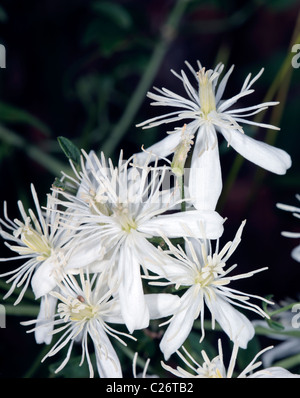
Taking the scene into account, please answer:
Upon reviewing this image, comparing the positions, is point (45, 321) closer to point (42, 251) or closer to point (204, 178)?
point (42, 251)

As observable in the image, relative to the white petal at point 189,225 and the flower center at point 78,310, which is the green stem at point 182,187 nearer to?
the white petal at point 189,225

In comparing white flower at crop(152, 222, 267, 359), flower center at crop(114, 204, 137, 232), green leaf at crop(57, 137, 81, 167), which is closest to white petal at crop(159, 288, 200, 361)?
white flower at crop(152, 222, 267, 359)

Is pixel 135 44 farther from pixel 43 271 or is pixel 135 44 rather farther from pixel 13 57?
pixel 43 271

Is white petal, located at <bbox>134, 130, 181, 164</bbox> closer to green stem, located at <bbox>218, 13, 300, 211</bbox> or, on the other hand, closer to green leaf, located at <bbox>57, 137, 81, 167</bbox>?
green leaf, located at <bbox>57, 137, 81, 167</bbox>

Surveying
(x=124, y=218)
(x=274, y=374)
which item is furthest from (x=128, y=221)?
(x=274, y=374)

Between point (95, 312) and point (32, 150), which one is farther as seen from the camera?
point (32, 150)

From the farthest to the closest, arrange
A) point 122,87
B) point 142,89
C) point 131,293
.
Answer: point 122,87, point 142,89, point 131,293

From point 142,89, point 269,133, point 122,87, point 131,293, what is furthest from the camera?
point 122,87

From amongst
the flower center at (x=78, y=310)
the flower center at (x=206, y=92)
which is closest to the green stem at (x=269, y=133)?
the flower center at (x=206, y=92)
